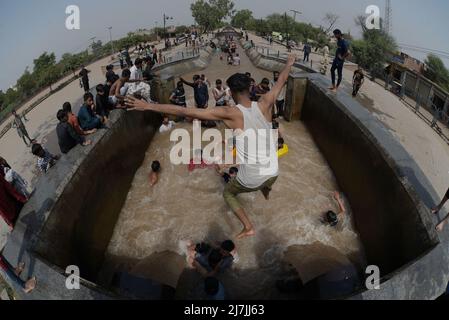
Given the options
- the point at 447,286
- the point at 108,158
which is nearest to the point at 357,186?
the point at 447,286

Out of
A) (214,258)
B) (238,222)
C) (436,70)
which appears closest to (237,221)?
(238,222)

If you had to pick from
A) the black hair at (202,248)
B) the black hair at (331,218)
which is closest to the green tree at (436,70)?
the black hair at (331,218)

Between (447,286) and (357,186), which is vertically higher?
(447,286)

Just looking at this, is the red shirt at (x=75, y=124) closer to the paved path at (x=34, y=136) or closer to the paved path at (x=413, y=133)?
the paved path at (x=34, y=136)

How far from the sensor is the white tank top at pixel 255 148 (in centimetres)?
295

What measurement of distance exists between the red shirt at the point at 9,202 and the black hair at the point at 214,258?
2758mm

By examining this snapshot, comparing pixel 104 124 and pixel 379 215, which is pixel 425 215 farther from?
pixel 104 124

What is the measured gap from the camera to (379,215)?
14.5ft

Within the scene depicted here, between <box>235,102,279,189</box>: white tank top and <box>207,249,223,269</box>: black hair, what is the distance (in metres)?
1.35

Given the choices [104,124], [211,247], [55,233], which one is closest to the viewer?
[55,233]

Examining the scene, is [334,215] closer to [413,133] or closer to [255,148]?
[255,148]

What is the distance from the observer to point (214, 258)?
13.8 ft

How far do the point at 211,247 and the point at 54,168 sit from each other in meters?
2.72

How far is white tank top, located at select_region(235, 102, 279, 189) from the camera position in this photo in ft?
9.66
